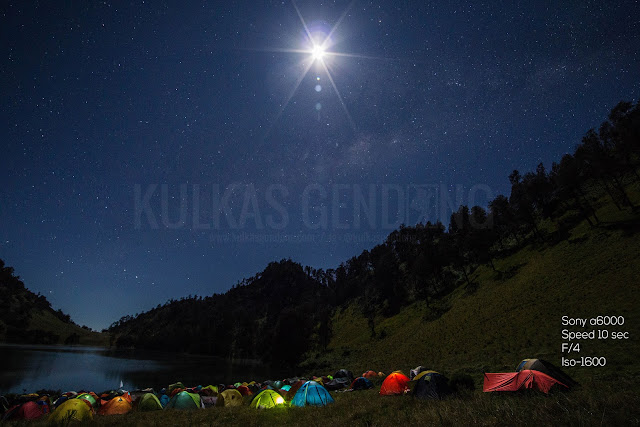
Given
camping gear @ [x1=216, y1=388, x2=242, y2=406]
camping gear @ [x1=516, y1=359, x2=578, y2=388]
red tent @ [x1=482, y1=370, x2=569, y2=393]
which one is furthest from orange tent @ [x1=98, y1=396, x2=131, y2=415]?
camping gear @ [x1=516, y1=359, x2=578, y2=388]

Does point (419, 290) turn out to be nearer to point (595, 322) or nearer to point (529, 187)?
point (529, 187)

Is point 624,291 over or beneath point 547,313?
over

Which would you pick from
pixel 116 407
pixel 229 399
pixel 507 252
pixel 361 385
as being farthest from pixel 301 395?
pixel 507 252

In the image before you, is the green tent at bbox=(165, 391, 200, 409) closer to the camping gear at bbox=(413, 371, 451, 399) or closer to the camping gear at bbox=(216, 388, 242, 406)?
the camping gear at bbox=(216, 388, 242, 406)

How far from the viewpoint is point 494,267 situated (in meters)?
77.2

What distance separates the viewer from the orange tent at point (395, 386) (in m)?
20.7

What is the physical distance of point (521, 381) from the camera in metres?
14.5

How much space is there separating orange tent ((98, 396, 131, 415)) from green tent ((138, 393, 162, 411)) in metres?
Answer: 0.86

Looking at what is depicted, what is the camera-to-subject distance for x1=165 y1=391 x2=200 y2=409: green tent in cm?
2073

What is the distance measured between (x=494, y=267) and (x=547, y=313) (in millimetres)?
39475

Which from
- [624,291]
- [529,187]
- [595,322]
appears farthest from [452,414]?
[529,187]

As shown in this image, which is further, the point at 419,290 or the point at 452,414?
the point at 419,290

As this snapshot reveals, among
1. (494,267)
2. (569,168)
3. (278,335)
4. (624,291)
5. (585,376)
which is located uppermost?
(569,168)

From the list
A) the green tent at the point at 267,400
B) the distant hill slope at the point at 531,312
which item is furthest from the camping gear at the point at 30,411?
the distant hill slope at the point at 531,312
